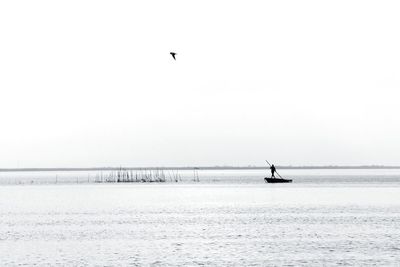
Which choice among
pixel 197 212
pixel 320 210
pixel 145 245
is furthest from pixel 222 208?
pixel 145 245

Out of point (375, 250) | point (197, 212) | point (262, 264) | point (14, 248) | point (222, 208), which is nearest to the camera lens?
point (262, 264)

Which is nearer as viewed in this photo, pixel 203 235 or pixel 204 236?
pixel 204 236

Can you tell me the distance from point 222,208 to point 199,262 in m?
49.9

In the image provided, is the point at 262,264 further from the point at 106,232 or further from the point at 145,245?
the point at 106,232

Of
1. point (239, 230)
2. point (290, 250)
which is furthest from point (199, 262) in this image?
point (239, 230)

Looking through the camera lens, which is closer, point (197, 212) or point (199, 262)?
point (199, 262)

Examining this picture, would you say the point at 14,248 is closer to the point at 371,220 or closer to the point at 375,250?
the point at 375,250

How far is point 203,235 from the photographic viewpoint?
5781cm

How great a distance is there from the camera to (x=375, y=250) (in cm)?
4700

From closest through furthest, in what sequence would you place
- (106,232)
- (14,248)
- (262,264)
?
(262,264), (14,248), (106,232)

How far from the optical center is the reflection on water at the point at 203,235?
1743 inches

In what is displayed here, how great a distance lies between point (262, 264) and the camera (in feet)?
137

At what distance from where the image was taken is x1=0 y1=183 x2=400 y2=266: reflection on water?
44281 millimetres

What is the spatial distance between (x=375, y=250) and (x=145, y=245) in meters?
16.1
